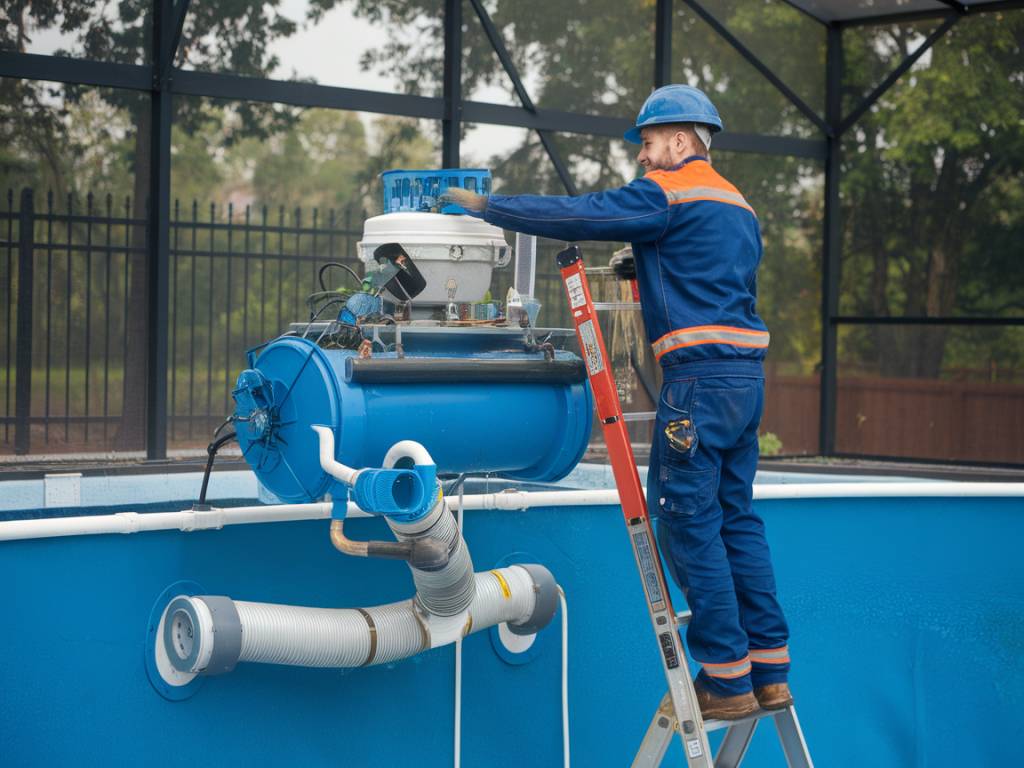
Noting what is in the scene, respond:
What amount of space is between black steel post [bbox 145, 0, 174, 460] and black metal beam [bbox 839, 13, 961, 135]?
208 inches

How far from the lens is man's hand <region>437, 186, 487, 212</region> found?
10.2ft

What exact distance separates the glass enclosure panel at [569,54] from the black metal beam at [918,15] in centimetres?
189

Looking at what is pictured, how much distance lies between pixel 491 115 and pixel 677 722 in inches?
228

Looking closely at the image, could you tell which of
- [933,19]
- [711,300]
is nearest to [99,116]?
[711,300]

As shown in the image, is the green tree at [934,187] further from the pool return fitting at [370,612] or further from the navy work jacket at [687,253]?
the pool return fitting at [370,612]

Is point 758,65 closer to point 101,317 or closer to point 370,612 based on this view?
point 101,317

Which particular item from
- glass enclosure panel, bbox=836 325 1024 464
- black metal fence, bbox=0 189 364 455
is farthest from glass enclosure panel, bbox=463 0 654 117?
glass enclosure panel, bbox=836 325 1024 464

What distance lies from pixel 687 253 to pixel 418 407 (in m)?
0.80

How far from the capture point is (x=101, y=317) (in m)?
7.35

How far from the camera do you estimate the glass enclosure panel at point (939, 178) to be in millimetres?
9539

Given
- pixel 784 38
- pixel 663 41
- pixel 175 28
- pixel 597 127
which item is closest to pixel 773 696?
pixel 175 28

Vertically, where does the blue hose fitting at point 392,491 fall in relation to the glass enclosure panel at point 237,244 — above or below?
below

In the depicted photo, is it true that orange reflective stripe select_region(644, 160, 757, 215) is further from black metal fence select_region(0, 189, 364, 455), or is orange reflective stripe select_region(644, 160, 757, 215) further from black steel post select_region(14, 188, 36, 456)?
black steel post select_region(14, 188, 36, 456)

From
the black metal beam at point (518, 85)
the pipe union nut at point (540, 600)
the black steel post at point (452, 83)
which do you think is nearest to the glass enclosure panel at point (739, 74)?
the black metal beam at point (518, 85)
